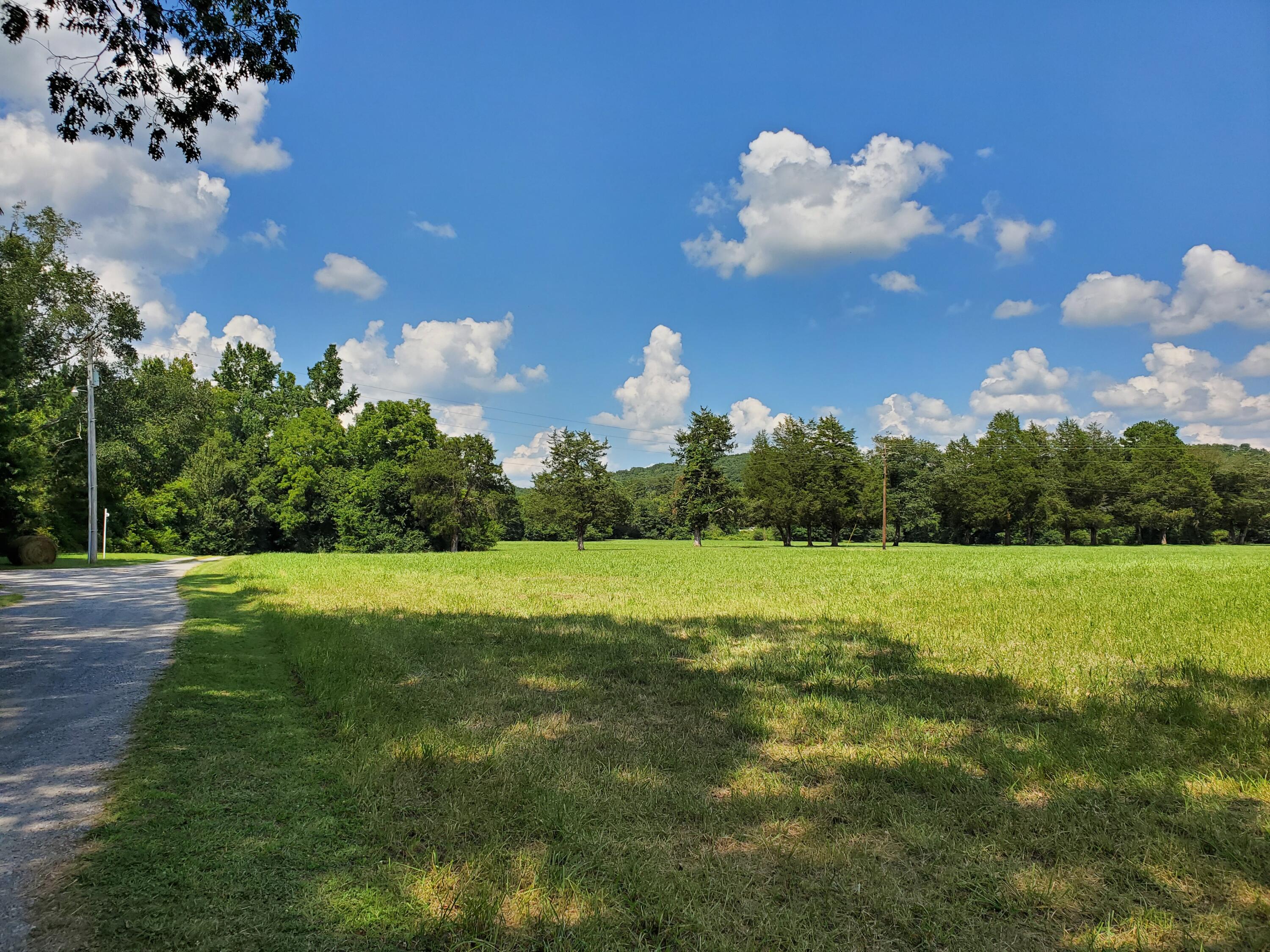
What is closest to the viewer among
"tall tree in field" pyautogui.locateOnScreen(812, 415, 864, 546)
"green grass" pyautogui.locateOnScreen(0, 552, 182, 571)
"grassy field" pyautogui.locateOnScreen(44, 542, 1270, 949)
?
"grassy field" pyautogui.locateOnScreen(44, 542, 1270, 949)

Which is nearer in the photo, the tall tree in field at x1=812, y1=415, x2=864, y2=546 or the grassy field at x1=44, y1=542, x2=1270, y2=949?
the grassy field at x1=44, y1=542, x2=1270, y2=949

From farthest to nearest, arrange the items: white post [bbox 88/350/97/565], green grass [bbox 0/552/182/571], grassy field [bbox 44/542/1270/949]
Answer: white post [bbox 88/350/97/565] → green grass [bbox 0/552/182/571] → grassy field [bbox 44/542/1270/949]

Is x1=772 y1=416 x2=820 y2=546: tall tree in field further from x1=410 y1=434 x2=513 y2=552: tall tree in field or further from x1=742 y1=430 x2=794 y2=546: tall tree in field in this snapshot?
x1=410 y1=434 x2=513 y2=552: tall tree in field

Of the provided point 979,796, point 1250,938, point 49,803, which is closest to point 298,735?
point 49,803

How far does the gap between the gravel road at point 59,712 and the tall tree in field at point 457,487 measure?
36624 mm

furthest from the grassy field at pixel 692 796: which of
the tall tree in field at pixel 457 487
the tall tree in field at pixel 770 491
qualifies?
the tall tree in field at pixel 770 491

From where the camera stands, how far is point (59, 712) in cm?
525

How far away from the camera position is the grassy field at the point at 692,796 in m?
2.63

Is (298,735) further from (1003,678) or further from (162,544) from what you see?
(162,544)

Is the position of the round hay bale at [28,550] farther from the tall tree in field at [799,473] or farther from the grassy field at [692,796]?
the tall tree in field at [799,473]

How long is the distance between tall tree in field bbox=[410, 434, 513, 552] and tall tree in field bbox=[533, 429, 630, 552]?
4.38 m

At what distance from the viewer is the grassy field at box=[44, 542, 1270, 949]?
2635mm

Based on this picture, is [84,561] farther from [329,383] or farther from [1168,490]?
[1168,490]

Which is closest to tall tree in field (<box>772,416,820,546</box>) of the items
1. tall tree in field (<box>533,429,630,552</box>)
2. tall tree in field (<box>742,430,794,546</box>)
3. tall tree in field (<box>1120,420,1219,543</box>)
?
tall tree in field (<box>742,430,794,546</box>)
